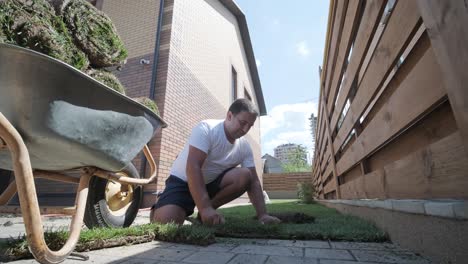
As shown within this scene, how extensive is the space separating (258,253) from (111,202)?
1.32m

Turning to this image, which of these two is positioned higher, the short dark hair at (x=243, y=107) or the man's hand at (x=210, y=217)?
the short dark hair at (x=243, y=107)

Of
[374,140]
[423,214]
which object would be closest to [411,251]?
[423,214]

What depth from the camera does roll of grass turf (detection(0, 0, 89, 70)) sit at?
1836 mm

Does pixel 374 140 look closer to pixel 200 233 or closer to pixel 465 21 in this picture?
pixel 465 21

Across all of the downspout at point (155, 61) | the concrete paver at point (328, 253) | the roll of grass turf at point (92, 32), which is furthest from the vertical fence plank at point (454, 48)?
the downspout at point (155, 61)

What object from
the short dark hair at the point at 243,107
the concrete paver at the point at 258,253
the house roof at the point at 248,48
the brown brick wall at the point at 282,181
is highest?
the house roof at the point at 248,48

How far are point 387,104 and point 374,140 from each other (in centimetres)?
31

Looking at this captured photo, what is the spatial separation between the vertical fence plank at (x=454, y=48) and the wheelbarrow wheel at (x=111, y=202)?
184cm

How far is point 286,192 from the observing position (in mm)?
15266

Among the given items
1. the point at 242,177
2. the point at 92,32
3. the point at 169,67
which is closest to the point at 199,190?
the point at 242,177

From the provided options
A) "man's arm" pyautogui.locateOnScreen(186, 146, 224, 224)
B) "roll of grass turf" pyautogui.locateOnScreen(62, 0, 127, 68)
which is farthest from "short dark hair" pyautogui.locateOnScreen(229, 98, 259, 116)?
"roll of grass turf" pyautogui.locateOnScreen(62, 0, 127, 68)

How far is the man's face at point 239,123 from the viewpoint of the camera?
200 centimetres

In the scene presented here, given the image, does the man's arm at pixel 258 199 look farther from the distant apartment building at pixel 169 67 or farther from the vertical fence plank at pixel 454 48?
the distant apartment building at pixel 169 67

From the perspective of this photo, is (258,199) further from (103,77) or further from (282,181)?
(282,181)
